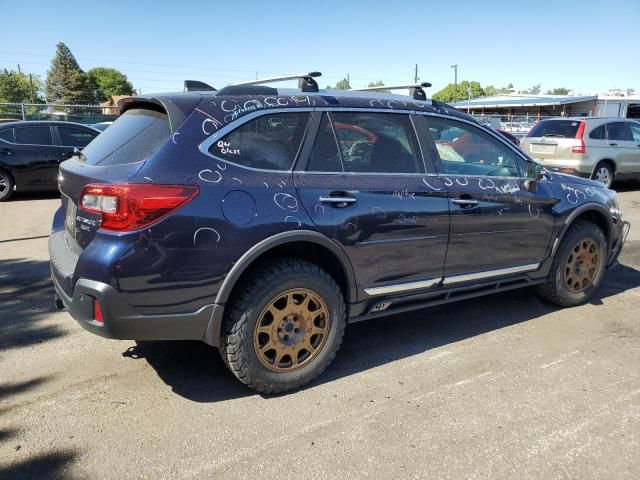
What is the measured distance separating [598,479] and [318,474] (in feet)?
4.43

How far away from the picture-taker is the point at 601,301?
502cm

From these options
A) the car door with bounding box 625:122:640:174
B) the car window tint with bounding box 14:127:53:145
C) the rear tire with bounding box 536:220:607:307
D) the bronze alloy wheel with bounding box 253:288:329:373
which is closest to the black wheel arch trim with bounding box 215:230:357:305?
the bronze alloy wheel with bounding box 253:288:329:373

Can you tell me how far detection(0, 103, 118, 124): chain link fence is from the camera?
19.4 m

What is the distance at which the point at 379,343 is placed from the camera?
13.1ft

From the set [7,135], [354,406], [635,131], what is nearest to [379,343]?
[354,406]

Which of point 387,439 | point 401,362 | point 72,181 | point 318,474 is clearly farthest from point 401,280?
point 72,181

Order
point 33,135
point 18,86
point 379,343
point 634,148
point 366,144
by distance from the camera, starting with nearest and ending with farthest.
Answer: point 366,144 < point 379,343 < point 33,135 < point 634,148 < point 18,86

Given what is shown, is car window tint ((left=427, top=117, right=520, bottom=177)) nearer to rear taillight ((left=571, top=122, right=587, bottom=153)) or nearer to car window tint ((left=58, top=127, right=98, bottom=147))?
rear taillight ((left=571, top=122, right=587, bottom=153))

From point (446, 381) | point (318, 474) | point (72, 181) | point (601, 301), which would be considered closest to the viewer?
point (318, 474)

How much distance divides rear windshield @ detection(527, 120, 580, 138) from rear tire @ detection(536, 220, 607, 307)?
747 centimetres

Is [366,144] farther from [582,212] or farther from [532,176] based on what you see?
[582,212]

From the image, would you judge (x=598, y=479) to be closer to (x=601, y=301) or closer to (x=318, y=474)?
(x=318, y=474)

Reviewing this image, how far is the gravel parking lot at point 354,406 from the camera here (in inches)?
102

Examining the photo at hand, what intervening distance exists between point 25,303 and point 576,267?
4912 millimetres
